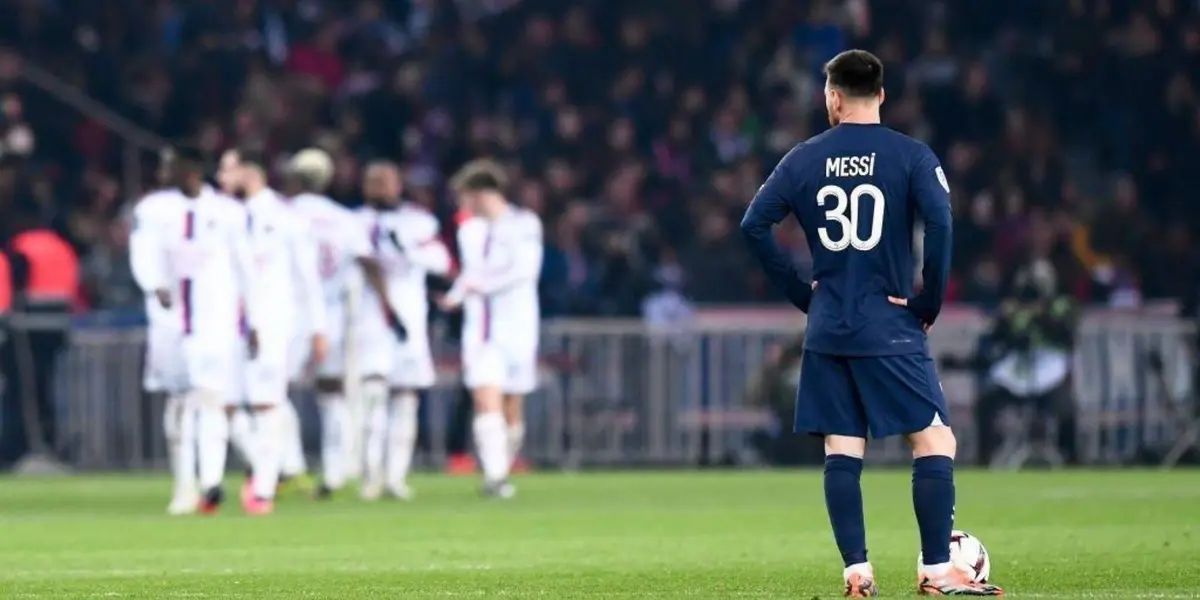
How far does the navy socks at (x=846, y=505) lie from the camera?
1030 centimetres

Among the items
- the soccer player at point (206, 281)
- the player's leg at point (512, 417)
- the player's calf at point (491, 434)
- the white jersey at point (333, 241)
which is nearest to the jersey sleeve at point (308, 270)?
the white jersey at point (333, 241)

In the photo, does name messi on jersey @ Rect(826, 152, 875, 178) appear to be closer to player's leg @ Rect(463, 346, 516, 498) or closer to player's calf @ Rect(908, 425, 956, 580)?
player's calf @ Rect(908, 425, 956, 580)

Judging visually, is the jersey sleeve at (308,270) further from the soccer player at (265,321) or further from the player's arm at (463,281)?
the player's arm at (463,281)

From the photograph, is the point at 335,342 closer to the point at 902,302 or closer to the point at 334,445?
the point at 334,445

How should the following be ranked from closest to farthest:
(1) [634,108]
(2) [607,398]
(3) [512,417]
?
(3) [512,417]
(2) [607,398]
(1) [634,108]

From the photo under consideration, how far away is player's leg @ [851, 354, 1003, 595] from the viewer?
10273 mm

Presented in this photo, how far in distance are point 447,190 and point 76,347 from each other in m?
5.31

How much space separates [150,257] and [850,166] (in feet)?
26.5

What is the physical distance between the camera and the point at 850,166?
10.3 m

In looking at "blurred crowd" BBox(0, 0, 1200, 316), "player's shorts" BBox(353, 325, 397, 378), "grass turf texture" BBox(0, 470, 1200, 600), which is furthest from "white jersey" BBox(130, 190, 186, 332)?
"blurred crowd" BBox(0, 0, 1200, 316)

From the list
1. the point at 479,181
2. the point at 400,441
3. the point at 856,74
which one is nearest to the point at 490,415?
the point at 400,441

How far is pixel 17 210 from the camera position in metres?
26.8

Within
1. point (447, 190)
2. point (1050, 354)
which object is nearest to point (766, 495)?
point (1050, 354)

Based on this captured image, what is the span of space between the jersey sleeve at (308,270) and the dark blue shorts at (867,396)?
9.13 m
